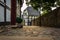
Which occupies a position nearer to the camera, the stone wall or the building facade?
the stone wall

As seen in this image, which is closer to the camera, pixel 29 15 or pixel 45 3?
pixel 45 3

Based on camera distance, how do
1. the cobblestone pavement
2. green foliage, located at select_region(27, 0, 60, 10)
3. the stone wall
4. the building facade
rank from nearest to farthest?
the cobblestone pavement
the stone wall
green foliage, located at select_region(27, 0, 60, 10)
the building facade

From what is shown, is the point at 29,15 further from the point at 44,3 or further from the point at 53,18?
the point at 53,18

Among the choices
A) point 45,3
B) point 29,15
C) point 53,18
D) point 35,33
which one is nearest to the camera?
point 35,33

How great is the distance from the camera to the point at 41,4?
14328 mm

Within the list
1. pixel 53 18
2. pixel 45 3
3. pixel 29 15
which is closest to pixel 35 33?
pixel 53 18

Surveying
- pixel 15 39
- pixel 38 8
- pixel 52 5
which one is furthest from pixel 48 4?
pixel 15 39

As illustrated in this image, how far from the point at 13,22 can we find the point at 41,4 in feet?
14.8

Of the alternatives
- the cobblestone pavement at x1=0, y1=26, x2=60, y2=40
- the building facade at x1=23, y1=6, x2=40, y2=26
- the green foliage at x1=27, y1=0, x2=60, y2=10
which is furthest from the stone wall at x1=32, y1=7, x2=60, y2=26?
the building facade at x1=23, y1=6, x2=40, y2=26

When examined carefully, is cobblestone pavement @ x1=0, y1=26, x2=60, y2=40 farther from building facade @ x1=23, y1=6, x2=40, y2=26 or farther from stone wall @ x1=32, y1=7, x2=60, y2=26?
building facade @ x1=23, y1=6, x2=40, y2=26

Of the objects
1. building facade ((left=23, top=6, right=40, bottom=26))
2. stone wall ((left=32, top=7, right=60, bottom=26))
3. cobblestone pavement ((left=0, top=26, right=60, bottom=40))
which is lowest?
cobblestone pavement ((left=0, top=26, right=60, bottom=40))

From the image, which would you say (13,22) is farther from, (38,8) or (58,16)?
(38,8)

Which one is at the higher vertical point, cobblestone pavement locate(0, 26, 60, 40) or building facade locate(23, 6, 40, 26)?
building facade locate(23, 6, 40, 26)

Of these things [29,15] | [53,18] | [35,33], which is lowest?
[35,33]
